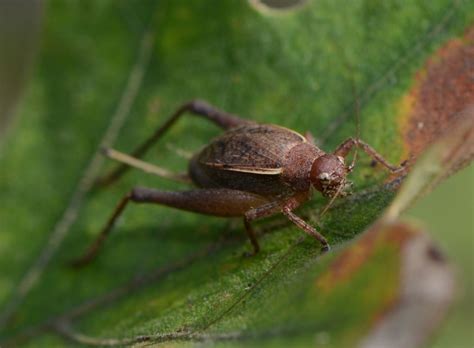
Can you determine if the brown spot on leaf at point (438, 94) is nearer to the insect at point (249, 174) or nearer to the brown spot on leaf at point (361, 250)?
the insect at point (249, 174)

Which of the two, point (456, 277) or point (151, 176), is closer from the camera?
point (456, 277)

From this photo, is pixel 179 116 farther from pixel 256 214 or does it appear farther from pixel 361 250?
pixel 361 250

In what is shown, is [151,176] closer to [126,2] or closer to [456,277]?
[126,2]

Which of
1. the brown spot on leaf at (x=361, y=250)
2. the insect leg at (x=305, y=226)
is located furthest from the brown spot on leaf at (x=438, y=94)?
the brown spot on leaf at (x=361, y=250)

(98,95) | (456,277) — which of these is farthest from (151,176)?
(456,277)

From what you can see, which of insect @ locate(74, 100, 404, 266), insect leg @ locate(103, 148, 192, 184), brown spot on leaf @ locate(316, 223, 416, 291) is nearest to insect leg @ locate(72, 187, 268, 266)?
insect @ locate(74, 100, 404, 266)

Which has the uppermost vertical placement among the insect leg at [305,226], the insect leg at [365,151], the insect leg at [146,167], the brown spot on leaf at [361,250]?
the brown spot on leaf at [361,250]
